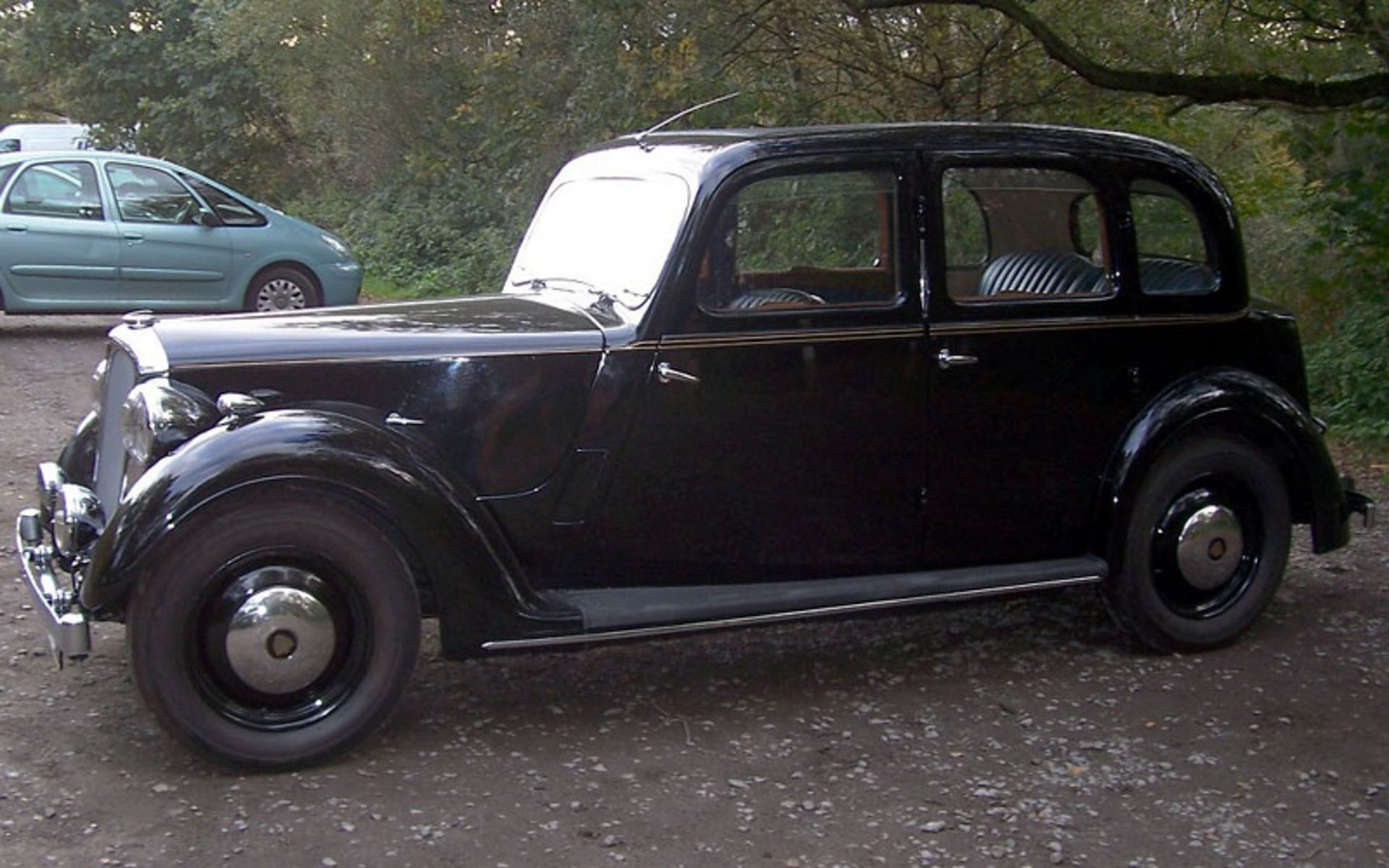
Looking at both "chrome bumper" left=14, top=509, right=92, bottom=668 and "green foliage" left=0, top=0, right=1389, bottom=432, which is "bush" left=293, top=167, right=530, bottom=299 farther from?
"chrome bumper" left=14, top=509, right=92, bottom=668

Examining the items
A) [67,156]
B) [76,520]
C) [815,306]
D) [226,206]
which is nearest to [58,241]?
[67,156]

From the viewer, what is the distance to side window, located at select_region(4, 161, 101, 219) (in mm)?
12578

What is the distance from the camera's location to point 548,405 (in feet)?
15.4

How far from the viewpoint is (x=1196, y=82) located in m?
10.1

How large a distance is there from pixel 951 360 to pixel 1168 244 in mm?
1097

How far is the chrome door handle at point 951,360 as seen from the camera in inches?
199

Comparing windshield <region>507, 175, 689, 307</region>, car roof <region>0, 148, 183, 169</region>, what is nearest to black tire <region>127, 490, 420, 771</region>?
windshield <region>507, 175, 689, 307</region>

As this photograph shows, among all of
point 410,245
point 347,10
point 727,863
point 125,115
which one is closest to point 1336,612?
point 727,863

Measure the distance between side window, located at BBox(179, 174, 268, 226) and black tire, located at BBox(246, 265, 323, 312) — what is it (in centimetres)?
47

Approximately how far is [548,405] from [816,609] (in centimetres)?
109

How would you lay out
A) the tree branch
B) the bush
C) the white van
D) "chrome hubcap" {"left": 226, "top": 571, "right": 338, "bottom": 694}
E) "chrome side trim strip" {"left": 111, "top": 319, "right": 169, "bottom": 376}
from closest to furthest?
"chrome hubcap" {"left": 226, "top": 571, "right": 338, "bottom": 694} → "chrome side trim strip" {"left": 111, "top": 319, "right": 169, "bottom": 376} → the tree branch → the bush → the white van

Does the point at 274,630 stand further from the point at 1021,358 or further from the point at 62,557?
the point at 1021,358

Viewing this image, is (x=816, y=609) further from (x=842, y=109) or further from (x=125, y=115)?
(x=125, y=115)

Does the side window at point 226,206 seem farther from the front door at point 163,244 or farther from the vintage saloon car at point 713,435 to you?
the vintage saloon car at point 713,435
